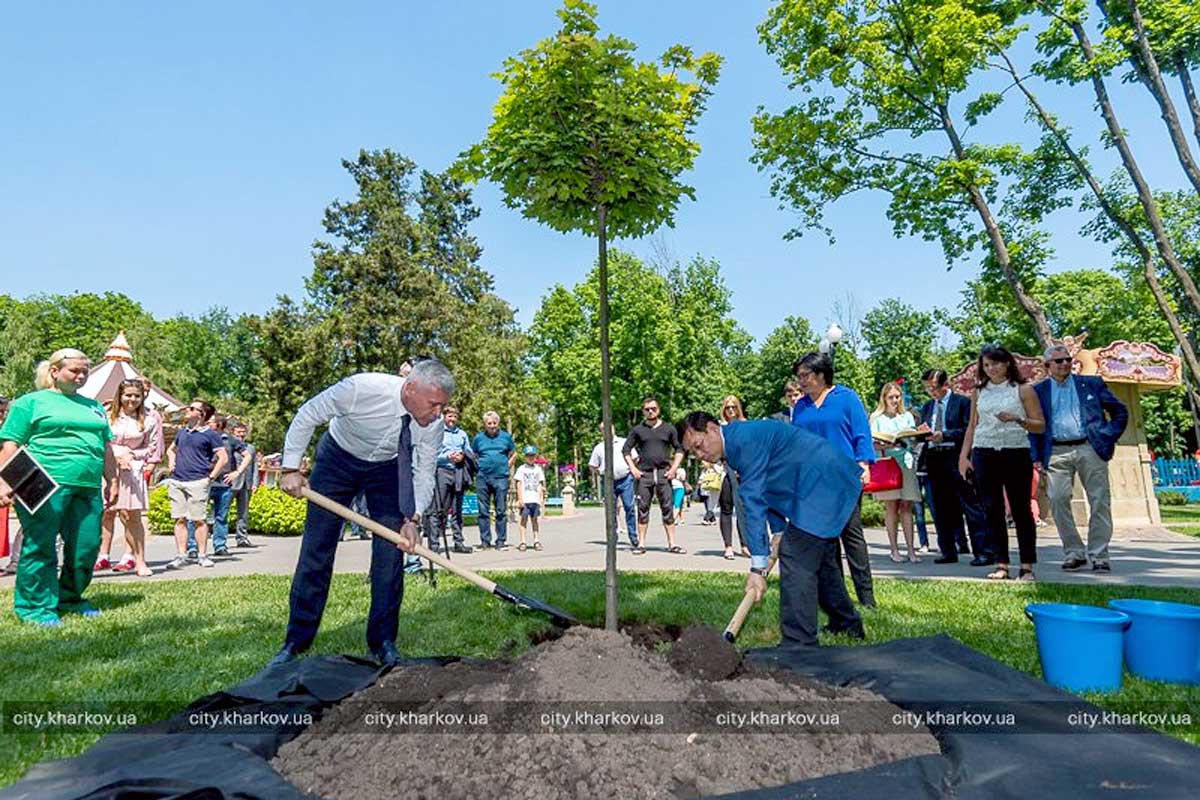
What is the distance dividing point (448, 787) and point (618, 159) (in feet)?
10.4

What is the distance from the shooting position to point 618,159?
13.3ft

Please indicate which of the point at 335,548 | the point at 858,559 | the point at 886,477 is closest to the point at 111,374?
the point at 335,548

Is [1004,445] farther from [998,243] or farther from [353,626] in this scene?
[998,243]

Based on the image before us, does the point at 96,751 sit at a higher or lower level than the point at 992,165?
lower

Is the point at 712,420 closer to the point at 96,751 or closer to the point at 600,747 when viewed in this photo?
the point at 600,747

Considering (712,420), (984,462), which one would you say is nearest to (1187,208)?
(984,462)

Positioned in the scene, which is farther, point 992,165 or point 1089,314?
point 1089,314

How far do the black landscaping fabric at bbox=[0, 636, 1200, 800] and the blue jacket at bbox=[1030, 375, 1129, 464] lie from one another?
4.16 meters

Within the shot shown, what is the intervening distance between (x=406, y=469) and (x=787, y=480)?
222 centimetres

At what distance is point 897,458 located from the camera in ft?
26.5

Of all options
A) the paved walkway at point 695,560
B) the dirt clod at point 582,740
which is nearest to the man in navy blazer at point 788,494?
the dirt clod at point 582,740

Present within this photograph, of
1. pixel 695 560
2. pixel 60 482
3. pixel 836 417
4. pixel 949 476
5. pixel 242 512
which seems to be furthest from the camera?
pixel 242 512

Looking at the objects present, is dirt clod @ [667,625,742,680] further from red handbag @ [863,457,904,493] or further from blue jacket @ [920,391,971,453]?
blue jacket @ [920,391,971,453]

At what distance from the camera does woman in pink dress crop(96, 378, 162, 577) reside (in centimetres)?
805
